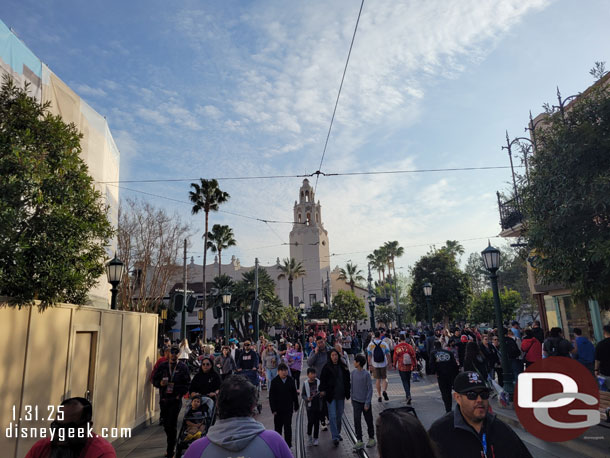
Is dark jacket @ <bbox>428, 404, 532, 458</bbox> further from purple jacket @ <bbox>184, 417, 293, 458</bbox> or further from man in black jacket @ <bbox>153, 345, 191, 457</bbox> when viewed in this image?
man in black jacket @ <bbox>153, 345, 191, 457</bbox>

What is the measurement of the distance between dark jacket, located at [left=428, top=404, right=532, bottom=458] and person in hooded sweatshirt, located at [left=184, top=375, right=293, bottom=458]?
1.12m

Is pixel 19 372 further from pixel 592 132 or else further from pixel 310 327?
pixel 310 327

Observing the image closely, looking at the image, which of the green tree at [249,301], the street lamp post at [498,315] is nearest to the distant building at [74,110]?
the street lamp post at [498,315]

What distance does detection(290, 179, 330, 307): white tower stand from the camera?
67.6 meters

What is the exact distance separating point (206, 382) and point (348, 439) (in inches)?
121

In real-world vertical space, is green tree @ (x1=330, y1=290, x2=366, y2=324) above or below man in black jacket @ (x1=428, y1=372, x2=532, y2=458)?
above

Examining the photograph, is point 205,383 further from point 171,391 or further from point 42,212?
point 42,212

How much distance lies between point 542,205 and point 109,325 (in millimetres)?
9583

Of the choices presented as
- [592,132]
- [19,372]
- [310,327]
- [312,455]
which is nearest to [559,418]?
[312,455]

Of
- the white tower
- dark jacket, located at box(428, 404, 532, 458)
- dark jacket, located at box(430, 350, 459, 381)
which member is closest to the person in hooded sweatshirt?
dark jacket, located at box(428, 404, 532, 458)

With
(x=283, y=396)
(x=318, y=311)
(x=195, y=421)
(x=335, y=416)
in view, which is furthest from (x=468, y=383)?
(x=318, y=311)

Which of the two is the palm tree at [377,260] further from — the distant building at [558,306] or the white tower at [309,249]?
the distant building at [558,306]

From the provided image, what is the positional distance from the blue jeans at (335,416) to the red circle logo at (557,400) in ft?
10.4

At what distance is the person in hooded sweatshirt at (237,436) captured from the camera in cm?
249
